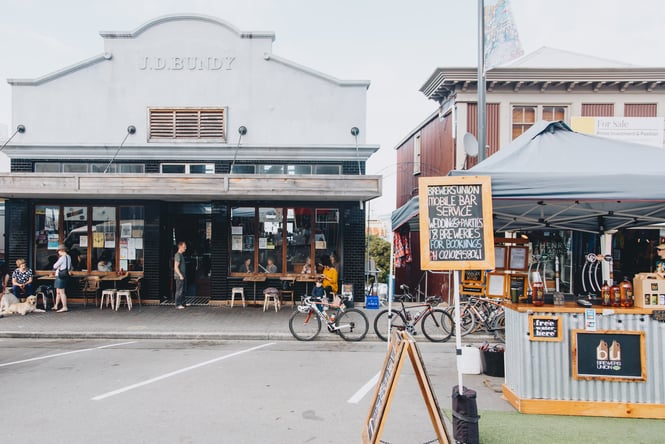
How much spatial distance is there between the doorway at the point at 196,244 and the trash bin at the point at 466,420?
11196 millimetres

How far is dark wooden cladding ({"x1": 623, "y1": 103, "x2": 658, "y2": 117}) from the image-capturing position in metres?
15.3

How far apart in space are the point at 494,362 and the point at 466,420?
307cm

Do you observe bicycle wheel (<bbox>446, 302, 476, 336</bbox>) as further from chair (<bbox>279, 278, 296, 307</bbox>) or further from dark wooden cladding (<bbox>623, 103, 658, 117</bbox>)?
dark wooden cladding (<bbox>623, 103, 658, 117</bbox>)

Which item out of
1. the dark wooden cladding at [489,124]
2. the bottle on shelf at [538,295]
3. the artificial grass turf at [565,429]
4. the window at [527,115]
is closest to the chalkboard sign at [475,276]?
the bottle on shelf at [538,295]

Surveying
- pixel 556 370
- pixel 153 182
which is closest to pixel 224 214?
pixel 153 182

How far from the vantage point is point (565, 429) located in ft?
17.4

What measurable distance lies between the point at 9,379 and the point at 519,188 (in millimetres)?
7577

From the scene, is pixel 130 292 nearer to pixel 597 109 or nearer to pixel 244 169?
pixel 244 169

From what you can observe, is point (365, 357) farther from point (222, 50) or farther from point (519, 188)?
point (222, 50)

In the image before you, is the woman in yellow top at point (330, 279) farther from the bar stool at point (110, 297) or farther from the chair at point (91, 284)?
the chair at point (91, 284)

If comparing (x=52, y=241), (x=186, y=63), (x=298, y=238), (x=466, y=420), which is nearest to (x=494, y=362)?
(x=466, y=420)

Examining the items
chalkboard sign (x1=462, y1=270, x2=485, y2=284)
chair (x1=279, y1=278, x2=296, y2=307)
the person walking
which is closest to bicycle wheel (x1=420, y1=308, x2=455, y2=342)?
chalkboard sign (x1=462, y1=270, x2=485, y2=284)

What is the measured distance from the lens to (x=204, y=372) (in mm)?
7711

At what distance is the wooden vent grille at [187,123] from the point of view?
Answer: 14.4 meters
